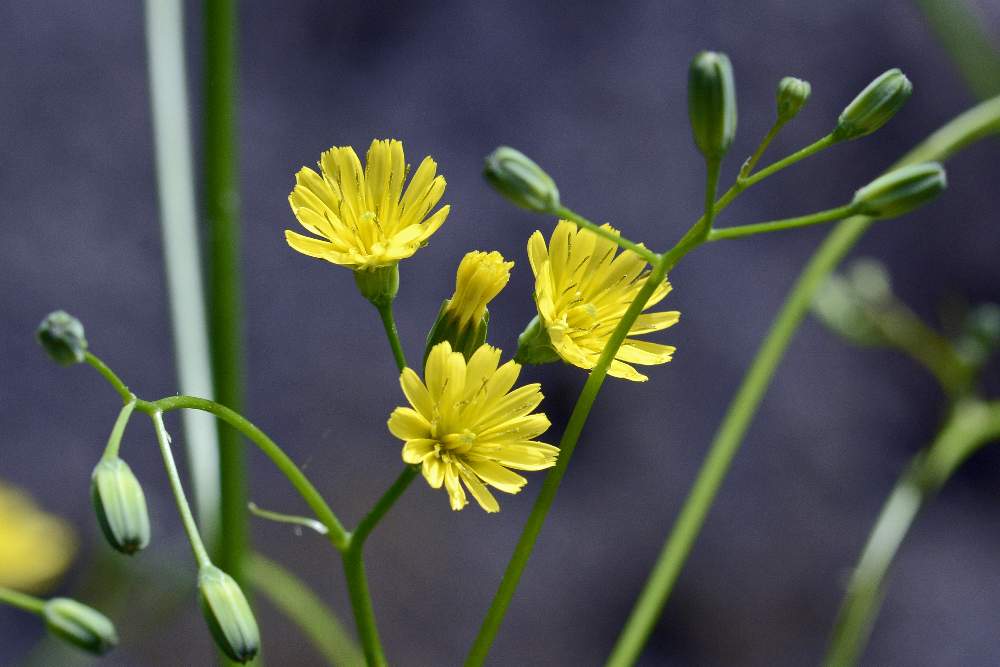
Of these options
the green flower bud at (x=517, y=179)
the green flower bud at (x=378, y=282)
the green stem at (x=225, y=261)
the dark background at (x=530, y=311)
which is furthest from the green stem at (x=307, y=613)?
the dark background at (x=530, y=311)

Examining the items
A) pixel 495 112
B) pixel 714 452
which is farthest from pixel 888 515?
pixel 495 112

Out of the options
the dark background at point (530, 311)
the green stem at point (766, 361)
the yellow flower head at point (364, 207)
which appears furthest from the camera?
the dark background at point (530, 311)

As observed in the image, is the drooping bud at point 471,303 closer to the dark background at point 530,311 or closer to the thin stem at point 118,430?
the thin stem at point 118,430

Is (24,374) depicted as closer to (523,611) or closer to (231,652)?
(523,611)

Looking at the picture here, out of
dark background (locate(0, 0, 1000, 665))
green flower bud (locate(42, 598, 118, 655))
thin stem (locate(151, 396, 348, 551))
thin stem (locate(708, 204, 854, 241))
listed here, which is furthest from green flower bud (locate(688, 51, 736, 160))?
dark background (locate(0, 0, 1000, 665))

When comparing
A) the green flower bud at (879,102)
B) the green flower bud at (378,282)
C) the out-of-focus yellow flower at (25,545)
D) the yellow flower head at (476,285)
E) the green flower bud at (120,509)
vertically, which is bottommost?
the out-of-focus yellow flower at (25,545)

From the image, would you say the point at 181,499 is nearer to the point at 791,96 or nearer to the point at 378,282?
the point at 378,282

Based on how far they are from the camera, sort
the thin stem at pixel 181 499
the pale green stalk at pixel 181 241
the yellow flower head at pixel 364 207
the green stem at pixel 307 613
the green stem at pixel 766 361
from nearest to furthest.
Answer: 1. the thin stem at pixel 181 499
2. the yellow flower head at pixel 364 207
3. the green stem at pixel 766 361
4. the pale green stalk at pixel 181 241
5. the green stem at pixel 307 613

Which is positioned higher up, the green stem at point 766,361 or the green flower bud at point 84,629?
the green stem at point 766,361

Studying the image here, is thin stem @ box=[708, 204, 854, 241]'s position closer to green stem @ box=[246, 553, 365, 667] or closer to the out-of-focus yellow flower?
green stem @ box=[246, 553, 365, 667]
